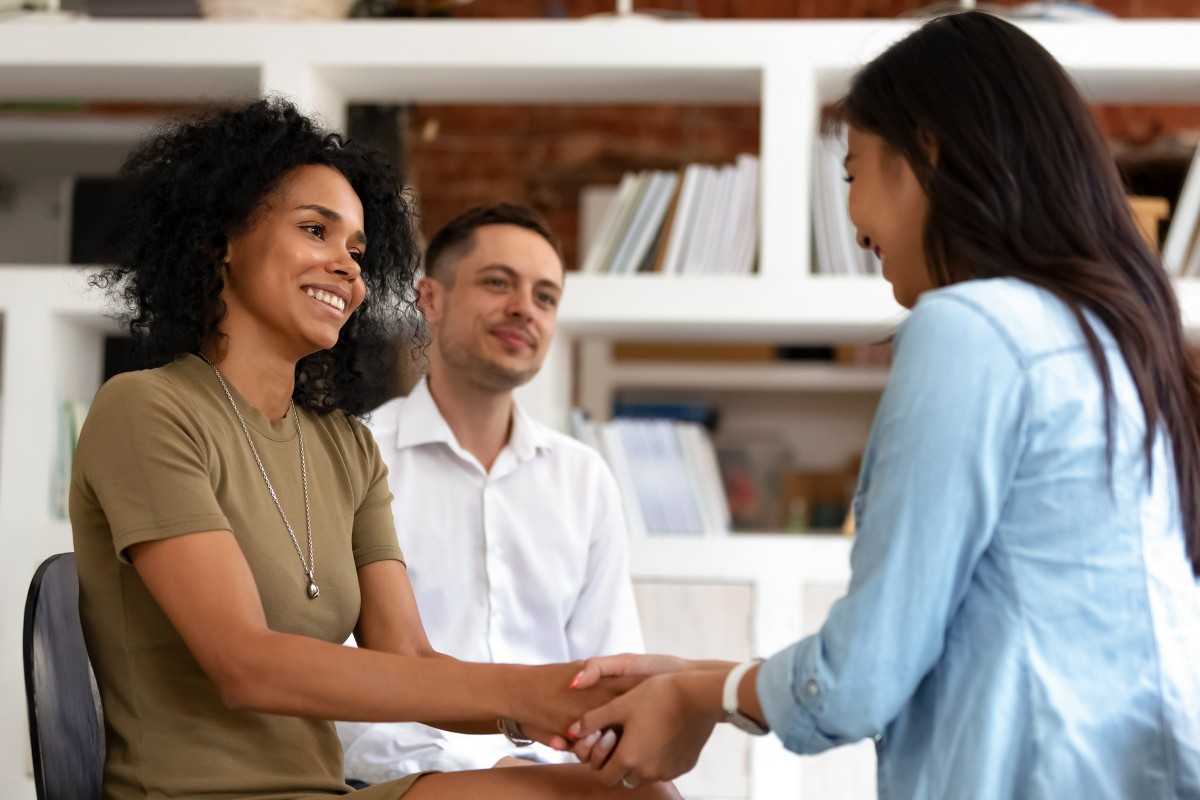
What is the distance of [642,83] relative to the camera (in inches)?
110

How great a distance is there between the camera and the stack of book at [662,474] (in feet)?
9.00

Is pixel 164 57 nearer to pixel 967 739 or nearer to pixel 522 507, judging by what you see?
pixel 522 507

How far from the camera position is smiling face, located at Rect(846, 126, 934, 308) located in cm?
122

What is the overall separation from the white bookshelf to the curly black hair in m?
1.07

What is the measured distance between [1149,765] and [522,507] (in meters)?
1.25

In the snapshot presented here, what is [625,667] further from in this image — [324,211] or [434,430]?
[434,430]

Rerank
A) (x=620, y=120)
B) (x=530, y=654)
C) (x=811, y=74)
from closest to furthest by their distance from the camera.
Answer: (x=530, y=654), (x=811, y=74), (x=620, y=120)

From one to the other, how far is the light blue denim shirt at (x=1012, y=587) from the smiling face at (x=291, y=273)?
2.25ft

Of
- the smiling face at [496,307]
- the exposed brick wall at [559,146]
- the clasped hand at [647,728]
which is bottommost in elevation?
the clasped hand at [647,728]

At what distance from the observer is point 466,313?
233cm

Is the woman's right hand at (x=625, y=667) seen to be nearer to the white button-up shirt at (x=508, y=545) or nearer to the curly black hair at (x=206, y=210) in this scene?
the curly black hair at (x=206, y=210)

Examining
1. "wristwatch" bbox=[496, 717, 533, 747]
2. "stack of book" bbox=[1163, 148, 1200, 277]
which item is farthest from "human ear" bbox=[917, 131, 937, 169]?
"stack of book" bbox=[1163, 148, 1200, 277]

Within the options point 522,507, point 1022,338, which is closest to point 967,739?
point 1022,338

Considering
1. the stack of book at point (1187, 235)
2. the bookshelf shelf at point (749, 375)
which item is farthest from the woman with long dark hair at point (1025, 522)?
the bookshelf shelf at point (749, 375)
